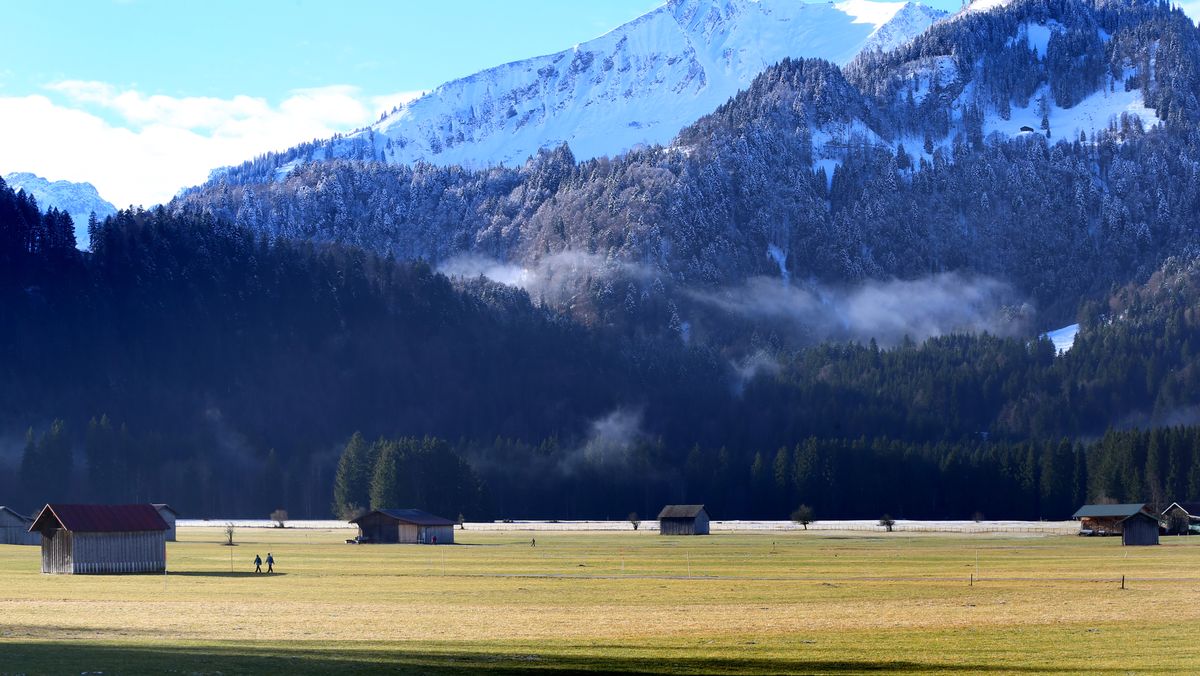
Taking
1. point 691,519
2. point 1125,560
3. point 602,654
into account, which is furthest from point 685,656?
point 691,519

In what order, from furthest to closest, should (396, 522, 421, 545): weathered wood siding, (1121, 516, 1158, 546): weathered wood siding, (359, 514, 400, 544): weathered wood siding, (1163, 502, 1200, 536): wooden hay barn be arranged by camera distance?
(1163, 502, 1200, 536): wooden hay barn < (359, 514, 400, 544): weathered wood siding < (396, 522, 421, 545): weathered wood siding < (1121, 516, 1158, 546): weathered wood siding

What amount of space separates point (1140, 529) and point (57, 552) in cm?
9319

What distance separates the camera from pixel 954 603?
223ft

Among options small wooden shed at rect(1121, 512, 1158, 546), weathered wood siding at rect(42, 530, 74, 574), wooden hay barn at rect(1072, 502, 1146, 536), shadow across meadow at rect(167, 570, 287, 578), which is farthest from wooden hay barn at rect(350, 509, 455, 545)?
wooden hay barn at rect(1072, 502, 1146, 536)

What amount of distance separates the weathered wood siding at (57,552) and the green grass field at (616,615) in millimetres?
3056

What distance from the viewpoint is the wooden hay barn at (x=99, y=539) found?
92250 mm

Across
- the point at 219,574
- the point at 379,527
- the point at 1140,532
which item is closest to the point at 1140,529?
the point at 1140,532

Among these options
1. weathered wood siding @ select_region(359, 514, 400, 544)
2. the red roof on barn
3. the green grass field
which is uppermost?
the red roof on barn

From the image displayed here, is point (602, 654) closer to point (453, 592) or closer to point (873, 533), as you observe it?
point (453, 592)

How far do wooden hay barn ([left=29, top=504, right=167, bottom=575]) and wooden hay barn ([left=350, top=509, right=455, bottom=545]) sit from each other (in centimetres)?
5626

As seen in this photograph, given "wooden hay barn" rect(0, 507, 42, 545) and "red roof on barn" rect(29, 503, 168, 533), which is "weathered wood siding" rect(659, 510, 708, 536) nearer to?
"wooden hay barn" rect(0, 507, 42, 545)

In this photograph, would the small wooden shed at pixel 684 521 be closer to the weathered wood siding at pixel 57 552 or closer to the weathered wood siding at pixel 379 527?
the weathered wood siding at pixel 379 527

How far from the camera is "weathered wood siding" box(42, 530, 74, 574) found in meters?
92.2

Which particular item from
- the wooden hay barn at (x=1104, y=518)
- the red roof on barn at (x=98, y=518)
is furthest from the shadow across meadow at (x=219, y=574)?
the wooden hay barn at (x=1104, y=518)
